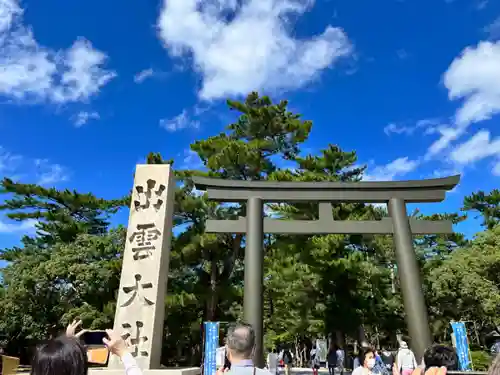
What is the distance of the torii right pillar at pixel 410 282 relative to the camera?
839 cm

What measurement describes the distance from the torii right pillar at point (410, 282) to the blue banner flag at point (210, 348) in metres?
4.32

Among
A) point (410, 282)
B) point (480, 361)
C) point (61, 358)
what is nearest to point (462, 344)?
point (410, 282)

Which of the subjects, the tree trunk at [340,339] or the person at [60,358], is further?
the tree trunk at [340,339]

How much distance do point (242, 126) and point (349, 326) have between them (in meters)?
10.2

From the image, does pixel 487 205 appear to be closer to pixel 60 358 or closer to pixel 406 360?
pixel 406 360

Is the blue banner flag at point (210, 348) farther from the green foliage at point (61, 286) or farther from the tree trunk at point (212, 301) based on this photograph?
the green foliage at point (61, 286)

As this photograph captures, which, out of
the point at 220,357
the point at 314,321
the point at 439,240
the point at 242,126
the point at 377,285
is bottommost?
the point at 220,357

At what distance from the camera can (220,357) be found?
356 inches

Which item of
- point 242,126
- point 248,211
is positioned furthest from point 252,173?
point 248,211

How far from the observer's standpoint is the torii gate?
9.16m

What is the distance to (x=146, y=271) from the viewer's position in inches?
327

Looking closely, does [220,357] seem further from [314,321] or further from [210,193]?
[314,321]

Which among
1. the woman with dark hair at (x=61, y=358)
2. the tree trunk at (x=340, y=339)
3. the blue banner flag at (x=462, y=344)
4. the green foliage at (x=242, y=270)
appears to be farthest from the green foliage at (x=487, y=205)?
the woman with dark hair at (x=61, y=358)

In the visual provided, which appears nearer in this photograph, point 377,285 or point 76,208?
point 377,285
